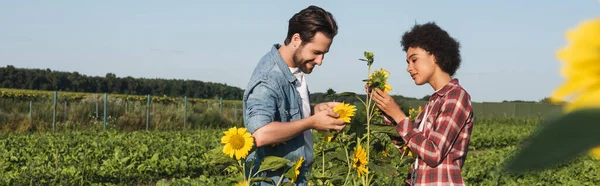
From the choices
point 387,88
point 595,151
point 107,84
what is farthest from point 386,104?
point 107,84

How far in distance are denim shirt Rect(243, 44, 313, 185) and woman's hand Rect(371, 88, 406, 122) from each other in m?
0.26

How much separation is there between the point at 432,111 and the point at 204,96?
5383 cm

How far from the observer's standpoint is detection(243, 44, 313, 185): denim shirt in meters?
2.40

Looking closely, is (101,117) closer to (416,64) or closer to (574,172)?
(574,172)

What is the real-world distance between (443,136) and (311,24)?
0.56 meters

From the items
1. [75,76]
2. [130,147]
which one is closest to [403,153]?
[130,147]

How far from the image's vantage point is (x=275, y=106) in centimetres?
246

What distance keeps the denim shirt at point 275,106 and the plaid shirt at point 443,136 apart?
1.12 feet

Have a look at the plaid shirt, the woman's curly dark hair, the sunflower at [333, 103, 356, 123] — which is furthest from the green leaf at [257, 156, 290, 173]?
the woman's curly dark hair

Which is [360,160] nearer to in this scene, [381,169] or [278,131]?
[381,169]

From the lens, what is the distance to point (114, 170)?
8.68 metres

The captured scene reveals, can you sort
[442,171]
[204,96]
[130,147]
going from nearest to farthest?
[442,171]
[130,147]
[204,96]

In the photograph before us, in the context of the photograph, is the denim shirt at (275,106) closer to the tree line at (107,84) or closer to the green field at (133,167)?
the green field at (133,167)

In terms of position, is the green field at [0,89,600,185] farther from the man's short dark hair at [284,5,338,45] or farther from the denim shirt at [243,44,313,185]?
the man's short dark hair at [284,5,338,45]
